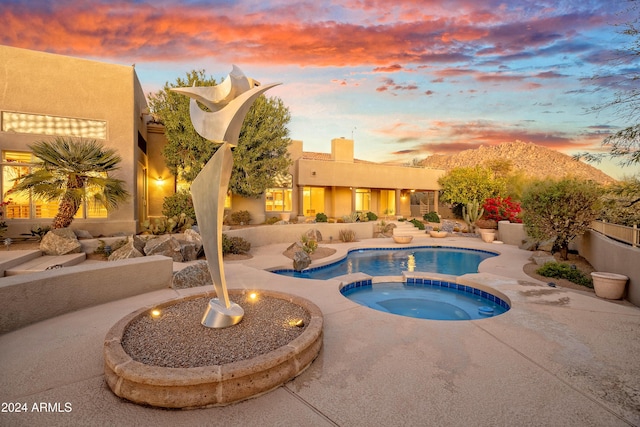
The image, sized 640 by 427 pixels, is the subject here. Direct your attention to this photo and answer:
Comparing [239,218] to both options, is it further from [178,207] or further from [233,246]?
[233,246]

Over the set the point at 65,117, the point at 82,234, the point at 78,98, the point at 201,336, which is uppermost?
the point at 78,98

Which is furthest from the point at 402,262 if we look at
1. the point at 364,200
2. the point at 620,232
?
the point at 364,200

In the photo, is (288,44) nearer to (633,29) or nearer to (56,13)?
(56,13)

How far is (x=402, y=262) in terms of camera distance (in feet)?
42.0

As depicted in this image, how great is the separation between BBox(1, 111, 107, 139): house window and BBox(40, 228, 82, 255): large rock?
15.1 ft

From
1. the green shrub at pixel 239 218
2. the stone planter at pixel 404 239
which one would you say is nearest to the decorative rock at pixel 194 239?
the green shrub at pixel 239 218

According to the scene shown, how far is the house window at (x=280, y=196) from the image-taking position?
2130 centimetres

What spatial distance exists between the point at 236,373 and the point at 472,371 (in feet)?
8.73

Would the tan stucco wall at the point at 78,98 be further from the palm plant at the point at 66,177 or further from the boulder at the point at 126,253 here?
the boulder at the point at 126,253

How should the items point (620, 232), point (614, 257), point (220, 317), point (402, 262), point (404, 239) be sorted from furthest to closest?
point (404, 239) → point (402, 262) → point (620, 232) → point (614, 257) → point (220, 317)

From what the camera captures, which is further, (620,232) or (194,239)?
(194,239)

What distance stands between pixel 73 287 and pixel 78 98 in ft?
32.6

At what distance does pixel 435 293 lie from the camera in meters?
8.18

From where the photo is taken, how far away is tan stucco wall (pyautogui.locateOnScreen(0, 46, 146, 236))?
10578 millimetres
